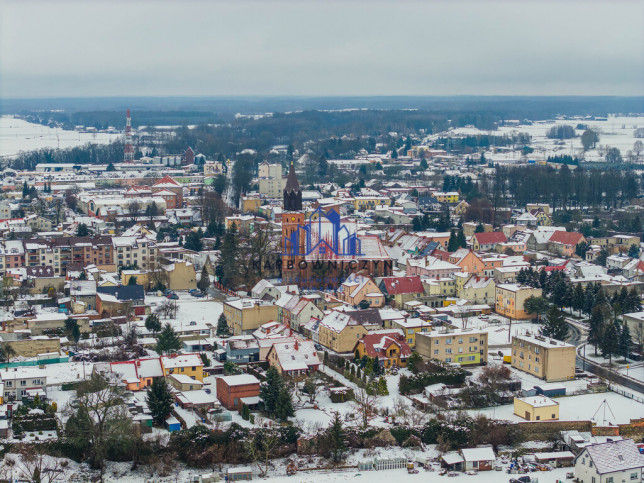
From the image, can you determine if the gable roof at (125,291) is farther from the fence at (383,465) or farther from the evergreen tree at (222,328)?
the fence at (383,465)

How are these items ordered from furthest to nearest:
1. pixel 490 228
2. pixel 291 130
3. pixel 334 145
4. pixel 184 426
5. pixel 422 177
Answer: pixel 291 130
pixel 334 145
pixel 422 177
pixel 490 228
pixel 184 426

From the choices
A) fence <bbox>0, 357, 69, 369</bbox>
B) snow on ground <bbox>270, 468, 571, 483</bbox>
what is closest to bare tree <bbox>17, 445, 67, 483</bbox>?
snow on ground <bbox>270, 468, 571, 483</bbox>

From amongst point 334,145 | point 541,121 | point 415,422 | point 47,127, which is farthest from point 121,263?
point 541,121

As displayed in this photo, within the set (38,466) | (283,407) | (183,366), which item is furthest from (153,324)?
(38,466)

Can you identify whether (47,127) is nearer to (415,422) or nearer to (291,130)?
(291,130)

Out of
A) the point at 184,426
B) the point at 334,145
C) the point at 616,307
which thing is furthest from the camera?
the point at 334,145

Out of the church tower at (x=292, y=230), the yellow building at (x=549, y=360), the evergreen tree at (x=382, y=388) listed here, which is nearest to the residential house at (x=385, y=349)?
the evergreen tree at (x=382, y=388)
